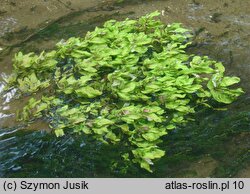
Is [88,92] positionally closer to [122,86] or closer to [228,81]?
[122,86]

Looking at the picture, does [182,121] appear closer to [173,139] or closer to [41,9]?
[173,139]

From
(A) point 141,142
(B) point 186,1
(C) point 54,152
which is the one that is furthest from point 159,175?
(B) point 186,1

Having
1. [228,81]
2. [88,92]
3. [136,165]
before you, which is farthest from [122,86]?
[228,81]

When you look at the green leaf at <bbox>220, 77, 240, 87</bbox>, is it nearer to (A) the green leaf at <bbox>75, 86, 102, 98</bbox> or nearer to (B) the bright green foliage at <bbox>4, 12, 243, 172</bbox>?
(B) the bright green foliage at <bbox>4, 12, 243, 172</bbox>

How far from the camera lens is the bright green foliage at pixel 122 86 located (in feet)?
13.6

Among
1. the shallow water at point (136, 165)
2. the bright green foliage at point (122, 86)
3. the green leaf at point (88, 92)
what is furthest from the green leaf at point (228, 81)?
the green leaf at point (88, 92)

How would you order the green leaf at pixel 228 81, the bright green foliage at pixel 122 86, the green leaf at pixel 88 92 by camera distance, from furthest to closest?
the green leaf at pixel 228 81
the green leaf at pixel 88 92
the bright green foliage at pixel 122 86

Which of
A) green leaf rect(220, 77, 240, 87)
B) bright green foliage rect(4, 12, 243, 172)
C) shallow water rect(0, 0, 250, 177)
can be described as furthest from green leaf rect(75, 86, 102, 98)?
green leaf rect(220, 77, 240, 87)

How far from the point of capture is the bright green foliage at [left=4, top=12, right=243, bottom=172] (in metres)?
4.14

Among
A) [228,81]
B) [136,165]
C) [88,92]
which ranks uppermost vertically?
[88,92]

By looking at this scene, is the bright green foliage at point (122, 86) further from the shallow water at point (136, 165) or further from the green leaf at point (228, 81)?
the shallow water at point (136, 165)

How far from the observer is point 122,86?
4.43m

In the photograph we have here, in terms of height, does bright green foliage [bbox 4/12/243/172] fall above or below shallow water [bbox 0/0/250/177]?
above

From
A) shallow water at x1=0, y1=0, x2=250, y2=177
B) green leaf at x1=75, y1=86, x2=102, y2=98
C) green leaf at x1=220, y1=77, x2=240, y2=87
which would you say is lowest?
shallow water at x1=0, y1=0, x2=250, y2=177
